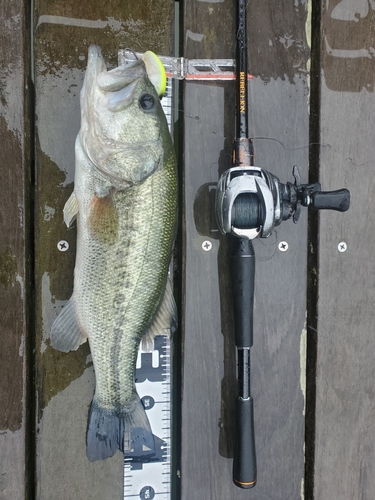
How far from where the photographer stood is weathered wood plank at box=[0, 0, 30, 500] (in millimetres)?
2166

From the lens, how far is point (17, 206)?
218 cm

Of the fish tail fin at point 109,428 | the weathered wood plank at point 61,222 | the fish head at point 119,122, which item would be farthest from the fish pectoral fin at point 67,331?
the fish head at point 119,122

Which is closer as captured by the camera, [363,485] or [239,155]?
[239,155]

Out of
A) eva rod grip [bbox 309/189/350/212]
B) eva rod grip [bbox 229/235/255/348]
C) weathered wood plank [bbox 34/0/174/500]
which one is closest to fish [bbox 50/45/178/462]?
weathered wood plank [bbox 34/0/174/500]

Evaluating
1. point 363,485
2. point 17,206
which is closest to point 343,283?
point 363,485

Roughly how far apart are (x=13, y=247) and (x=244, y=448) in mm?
1528

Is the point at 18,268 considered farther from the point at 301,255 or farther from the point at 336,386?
the point at 336,386

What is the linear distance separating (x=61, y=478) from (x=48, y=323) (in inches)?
31.8

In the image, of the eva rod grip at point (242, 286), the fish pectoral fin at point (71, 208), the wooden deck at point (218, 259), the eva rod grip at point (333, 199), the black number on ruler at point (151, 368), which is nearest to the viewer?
the eva rod grip at point (333, 199)

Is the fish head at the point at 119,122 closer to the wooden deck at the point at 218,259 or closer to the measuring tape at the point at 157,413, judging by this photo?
the wooden deck at the point at 218,259

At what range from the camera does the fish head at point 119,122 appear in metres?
1.85

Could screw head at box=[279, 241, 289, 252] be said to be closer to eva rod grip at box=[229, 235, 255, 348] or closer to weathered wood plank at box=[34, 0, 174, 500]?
eva rod grip at box=[229, 235, 255, 348]

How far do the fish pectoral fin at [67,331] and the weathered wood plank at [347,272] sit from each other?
4.26 feet

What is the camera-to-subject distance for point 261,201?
187cm
